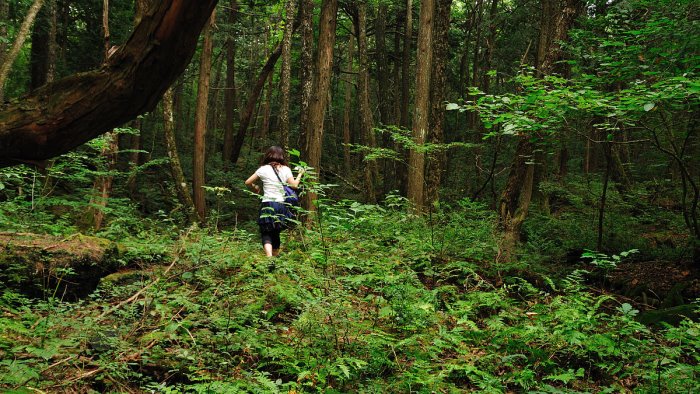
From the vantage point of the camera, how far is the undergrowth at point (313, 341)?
368cm

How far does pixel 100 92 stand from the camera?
2.19 m

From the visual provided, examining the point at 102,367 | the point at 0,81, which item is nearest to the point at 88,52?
the point at 0,81

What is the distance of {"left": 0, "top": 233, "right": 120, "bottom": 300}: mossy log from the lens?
5.18 m

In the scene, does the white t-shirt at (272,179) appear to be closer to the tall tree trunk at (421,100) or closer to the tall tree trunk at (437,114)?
the tall tree trunk at (421,100)

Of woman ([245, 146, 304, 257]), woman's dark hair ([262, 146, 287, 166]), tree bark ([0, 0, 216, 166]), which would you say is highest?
tree bark ([0, 0, 216, 166])

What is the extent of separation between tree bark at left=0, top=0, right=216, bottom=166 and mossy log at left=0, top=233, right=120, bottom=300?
3.18 meters

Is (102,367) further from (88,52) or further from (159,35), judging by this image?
(88,52)

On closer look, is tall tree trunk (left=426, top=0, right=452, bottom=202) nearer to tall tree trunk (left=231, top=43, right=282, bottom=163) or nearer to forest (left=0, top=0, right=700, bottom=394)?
forest (left=0, top=0, right=700, bottom=394)

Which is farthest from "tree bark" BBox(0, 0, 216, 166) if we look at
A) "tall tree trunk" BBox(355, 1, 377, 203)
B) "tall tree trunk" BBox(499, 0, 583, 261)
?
"tall tree trunk" BBox(355, 1, 377, 203)

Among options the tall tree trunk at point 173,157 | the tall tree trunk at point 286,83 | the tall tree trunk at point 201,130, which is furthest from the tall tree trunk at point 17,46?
the tall tree trunk at point 286,83

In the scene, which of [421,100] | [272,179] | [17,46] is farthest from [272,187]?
[17,46]

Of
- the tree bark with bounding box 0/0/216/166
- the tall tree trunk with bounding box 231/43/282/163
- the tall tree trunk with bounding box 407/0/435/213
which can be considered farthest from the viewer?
the tall tree trunk with bounding box 231/43/282/163

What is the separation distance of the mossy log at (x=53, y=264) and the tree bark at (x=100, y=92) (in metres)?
3.18

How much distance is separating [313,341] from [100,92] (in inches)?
120
